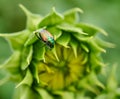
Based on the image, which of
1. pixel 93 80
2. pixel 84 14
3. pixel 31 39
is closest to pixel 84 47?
pixel 93 80

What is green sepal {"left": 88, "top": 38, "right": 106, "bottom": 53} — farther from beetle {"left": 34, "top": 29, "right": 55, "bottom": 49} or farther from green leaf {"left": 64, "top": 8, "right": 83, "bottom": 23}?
beetle {"left": 34, "top": 29, "right": 55, "bottom": 49}

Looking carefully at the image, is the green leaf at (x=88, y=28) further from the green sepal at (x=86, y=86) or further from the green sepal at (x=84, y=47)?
the green sepal at (x=86, y=86)

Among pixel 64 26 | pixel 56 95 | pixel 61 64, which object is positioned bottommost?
pixel 56 95

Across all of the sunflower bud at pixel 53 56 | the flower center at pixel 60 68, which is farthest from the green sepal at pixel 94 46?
the flower center at pixel 60 68

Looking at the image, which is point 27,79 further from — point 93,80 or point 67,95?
Answer: point 93,80

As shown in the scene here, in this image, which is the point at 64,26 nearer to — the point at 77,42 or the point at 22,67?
the point at 77,42

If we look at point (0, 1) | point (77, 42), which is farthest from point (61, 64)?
point (0, 1)
